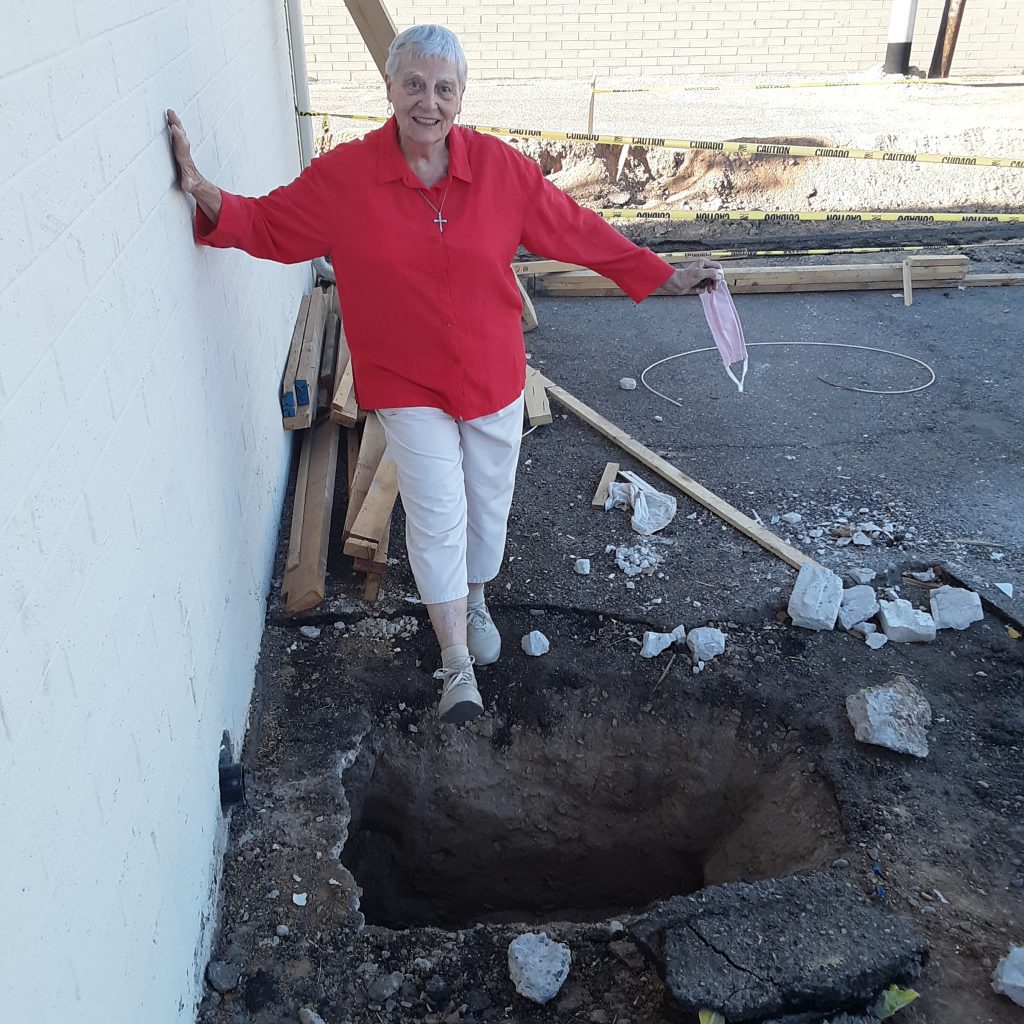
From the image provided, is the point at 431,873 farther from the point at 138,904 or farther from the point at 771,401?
the point at 771,401

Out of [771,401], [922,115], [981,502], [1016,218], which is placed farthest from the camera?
[922,115]

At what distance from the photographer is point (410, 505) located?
346cm

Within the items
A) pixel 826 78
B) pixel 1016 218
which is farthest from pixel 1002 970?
Answer: pixel 826 78

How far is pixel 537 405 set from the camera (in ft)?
19.5

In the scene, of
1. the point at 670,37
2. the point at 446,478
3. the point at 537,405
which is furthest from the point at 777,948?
the point at 670,37

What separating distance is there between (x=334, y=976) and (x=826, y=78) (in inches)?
579

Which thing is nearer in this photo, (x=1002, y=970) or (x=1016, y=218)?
(x=1002, y=970)

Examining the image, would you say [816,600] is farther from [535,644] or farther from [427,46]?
[427,46]

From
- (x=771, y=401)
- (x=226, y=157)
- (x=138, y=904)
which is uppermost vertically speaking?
(x=226, y=157)

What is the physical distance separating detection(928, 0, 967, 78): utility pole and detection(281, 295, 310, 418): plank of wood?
12.2m

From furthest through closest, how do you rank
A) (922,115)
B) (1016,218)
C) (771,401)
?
(922,115), (1016,218), (771,401)

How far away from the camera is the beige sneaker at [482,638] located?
12.8 ft

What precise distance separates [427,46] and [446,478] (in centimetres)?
139

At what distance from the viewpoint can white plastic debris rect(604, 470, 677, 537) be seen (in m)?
4.78
